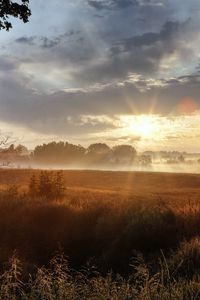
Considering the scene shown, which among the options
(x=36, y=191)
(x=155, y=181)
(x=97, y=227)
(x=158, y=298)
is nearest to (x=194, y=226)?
(x=97, y=227)

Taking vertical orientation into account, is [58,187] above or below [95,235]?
above

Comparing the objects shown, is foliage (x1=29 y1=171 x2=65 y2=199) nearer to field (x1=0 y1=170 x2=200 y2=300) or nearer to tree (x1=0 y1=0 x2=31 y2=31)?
field (x1=0 y1=170 x2=200 y2=300)

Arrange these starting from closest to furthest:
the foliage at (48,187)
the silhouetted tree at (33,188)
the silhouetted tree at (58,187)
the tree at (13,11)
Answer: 1. the tree at (13,11)
2. the silhouetted tree at (33,188)
3. the foliage at (48,187)
4. the silhouetted tree at (58,187)

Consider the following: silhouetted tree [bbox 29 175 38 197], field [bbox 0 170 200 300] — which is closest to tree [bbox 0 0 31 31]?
field [bbox 0 170 200 300]

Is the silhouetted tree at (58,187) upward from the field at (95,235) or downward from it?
upward

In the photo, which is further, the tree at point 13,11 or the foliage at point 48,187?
the foliage at point 48,187

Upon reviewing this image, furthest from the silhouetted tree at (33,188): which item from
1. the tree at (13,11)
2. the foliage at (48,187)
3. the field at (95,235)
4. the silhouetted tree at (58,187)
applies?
the tree at (13,11)

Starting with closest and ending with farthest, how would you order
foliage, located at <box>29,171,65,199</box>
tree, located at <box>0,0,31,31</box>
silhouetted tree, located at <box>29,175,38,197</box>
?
tree, located at <box>0,0,31,31</box> → silhouetted tree, located at <box>29,175,38,197</box> → foliage, located at <box>29,171,65,199</box>

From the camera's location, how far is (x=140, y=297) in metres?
9.02

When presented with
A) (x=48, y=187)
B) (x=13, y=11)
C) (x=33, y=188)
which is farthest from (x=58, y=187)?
(x=13, y=11)

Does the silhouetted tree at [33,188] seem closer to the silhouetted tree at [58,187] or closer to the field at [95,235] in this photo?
the silhouetted tree at [58,187]

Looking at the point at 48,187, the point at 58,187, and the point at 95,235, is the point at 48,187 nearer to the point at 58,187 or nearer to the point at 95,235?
the point at 58,187

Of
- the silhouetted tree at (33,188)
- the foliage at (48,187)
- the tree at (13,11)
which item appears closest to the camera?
the tree at (13,11)

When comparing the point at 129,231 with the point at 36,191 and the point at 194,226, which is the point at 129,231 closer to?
the point at 194,226
